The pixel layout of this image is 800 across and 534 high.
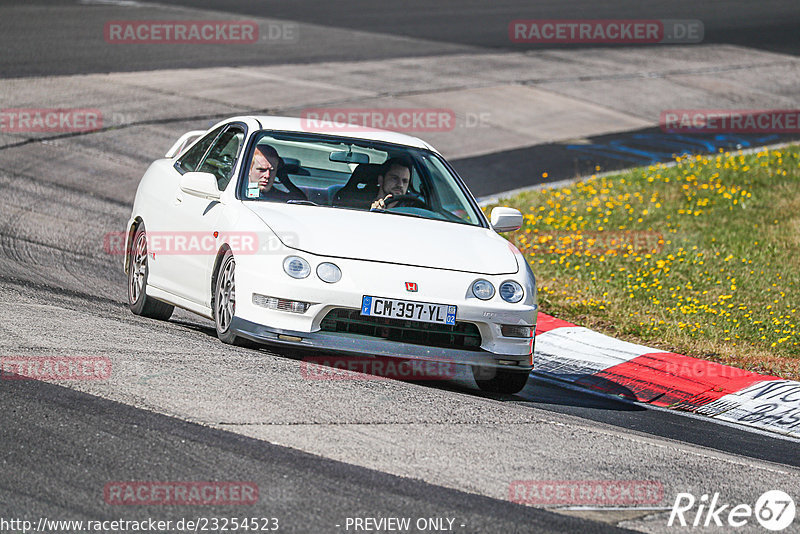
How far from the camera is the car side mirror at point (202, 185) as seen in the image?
7.82 m

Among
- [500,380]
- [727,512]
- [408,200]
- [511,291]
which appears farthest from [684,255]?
[727,512]

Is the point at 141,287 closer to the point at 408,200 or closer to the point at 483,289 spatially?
the point at 408,200

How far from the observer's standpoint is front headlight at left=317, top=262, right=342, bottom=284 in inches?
273

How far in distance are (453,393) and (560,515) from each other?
2.18m

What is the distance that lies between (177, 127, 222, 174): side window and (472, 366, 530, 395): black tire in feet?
8.84

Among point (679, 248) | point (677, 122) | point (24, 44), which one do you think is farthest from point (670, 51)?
point (679, 248)

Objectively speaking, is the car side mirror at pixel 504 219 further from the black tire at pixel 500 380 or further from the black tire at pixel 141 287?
the black tire at pixel 141 287

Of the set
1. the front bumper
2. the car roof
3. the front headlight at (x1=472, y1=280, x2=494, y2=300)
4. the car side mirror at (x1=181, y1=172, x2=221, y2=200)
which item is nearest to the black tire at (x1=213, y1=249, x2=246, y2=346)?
the front bumper

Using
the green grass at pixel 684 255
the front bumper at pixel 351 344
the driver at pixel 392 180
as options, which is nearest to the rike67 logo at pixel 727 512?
the front bumper at pixel 351 344

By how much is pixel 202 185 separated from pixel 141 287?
1.26m

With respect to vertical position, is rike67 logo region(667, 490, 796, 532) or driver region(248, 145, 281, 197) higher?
driver region(248, 145, 281, 197)

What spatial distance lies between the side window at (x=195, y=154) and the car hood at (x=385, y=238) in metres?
1.36

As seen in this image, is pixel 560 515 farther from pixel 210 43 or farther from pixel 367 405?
pixel 210 43

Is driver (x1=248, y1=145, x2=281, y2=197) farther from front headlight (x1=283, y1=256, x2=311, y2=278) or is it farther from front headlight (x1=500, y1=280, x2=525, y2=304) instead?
front headlight (x1=500, y1=280, x2=525, y2=304)
